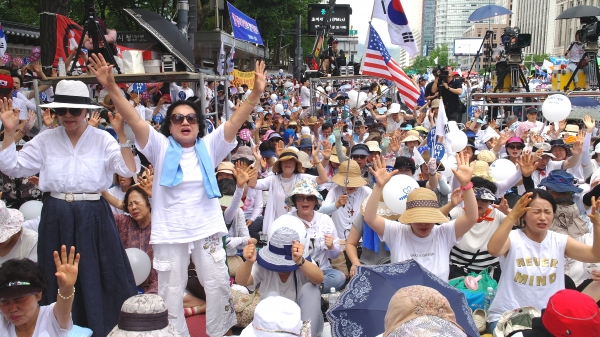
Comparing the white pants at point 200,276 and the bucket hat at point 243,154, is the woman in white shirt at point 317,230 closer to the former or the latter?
the white pants at point 200,276

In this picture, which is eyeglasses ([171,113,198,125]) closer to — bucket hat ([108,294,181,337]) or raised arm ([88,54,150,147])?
raised arm ([88,54,150,147])

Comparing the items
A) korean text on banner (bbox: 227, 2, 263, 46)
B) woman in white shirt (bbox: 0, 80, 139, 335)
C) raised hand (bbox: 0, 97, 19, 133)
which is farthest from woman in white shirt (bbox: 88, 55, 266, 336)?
korean text on banner (bbox: 227, 2, 263, 46)

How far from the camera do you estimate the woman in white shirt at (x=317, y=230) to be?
5070 millimetres

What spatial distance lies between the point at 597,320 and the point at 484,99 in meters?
8.91

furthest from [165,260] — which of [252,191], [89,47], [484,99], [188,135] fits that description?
[484,99]

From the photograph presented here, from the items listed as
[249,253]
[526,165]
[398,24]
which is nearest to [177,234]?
[249,253]

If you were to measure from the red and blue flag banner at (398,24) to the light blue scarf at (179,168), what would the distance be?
15.1ft

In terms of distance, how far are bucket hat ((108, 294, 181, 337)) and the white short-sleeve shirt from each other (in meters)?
2.08

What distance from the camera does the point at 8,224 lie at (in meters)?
4.12

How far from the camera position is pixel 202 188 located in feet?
12.8

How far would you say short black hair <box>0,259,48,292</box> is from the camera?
120 inches

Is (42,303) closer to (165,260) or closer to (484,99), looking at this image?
(165,260)

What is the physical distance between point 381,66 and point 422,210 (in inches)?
151

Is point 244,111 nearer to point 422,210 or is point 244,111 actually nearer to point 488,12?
point 422,210
